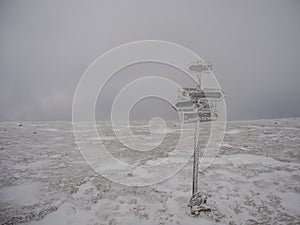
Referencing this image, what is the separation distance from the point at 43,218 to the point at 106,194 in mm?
2897

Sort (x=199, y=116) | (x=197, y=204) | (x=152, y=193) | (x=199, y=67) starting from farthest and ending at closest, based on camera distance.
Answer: (x=152, y=193) → (x=197, y=204) → (x=199, y=67) → (x=199, y=116)

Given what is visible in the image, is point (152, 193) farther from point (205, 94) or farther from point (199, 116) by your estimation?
point (205, 94)

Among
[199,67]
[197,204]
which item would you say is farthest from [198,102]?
[197,204]

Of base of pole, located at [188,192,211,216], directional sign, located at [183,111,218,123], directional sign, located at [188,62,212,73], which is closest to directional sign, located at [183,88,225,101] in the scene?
directional sign, located at [183,111,218,123]

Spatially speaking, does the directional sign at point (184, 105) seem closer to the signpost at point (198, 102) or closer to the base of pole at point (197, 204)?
the signpost at point (198, 102)

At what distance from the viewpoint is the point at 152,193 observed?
9.23 metres

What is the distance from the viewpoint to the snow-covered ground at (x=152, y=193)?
7.27 metres

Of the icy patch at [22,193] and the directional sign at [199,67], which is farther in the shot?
the icy patch at [22,193]

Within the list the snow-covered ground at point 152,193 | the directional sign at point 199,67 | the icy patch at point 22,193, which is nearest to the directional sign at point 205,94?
the directional sign at point 199,67

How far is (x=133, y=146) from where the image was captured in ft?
62.1

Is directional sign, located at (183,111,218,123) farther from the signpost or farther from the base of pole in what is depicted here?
the base of pole

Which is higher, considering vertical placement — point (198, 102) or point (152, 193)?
point (198, 102)

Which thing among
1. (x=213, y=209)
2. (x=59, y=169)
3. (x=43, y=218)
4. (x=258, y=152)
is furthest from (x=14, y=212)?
(x=258, y=152)

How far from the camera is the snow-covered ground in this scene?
23.8 feet
